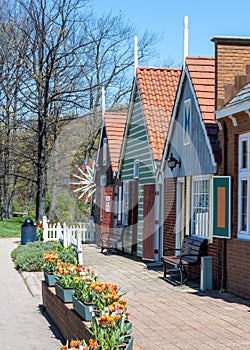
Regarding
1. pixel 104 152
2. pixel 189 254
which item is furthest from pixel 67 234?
pixel 104 152

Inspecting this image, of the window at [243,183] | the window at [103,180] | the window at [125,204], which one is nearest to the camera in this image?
the window at [243,183]

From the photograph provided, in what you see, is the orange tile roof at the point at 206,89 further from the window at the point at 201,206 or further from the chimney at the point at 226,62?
the window at the point at 201,206

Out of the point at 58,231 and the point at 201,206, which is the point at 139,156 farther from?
the point at 201,206

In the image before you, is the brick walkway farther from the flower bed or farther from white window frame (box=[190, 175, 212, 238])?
white window frame (box=[190, 175, 212, 238])

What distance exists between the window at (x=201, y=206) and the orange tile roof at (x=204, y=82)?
147 cm

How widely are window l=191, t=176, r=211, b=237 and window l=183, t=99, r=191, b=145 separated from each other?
1033 mm

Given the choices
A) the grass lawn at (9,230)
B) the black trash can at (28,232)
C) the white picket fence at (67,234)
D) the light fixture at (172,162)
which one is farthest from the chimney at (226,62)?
the grass lawn at (9,230)

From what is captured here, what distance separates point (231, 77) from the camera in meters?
12.6

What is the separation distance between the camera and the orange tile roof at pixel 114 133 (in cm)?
2355

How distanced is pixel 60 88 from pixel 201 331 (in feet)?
72.9

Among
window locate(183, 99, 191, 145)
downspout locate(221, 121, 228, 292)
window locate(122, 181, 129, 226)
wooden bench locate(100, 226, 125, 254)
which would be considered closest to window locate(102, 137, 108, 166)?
window locate(122, 181, 129, 226)

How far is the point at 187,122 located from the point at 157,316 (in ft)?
20.1

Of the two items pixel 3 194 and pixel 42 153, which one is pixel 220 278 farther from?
pixel 3 194

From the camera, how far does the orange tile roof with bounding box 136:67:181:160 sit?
17938 millimetres
